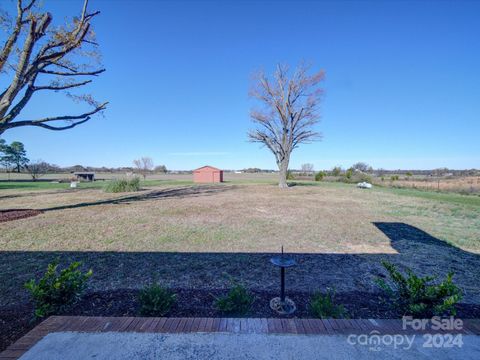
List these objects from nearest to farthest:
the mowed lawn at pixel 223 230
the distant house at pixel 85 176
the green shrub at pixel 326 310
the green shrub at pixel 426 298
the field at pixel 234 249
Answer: the green shrub at pixel 426 298
the green shrub at pixel 326 310
the field at pixel 234 249
the mowed lawn at pixel 223 230
the distant house at pixel 85 176

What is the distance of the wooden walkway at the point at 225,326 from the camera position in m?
2.01

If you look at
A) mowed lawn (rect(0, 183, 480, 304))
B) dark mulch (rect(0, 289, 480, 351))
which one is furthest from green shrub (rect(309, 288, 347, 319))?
mowed lawn (rect(0, 183, 480, 304))

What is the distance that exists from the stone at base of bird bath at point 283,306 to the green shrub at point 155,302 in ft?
3.93

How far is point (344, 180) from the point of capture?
111ft

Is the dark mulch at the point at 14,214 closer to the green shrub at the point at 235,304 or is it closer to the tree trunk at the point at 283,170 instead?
the green shrub at the point at 235,304

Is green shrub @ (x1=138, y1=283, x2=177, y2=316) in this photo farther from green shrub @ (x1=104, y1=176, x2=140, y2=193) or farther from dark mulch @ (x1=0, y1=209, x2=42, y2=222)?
green shrub @ (x1=104, y1=176, x2=140, y2=193)

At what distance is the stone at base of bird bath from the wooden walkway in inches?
17.6

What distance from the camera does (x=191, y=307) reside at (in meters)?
2.66

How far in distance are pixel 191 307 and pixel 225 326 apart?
75 cm

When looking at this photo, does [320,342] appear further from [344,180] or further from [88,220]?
[344,180]

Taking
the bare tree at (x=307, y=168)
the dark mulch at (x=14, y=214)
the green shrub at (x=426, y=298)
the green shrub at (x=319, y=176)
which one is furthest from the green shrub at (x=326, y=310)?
the bare tree at (x=307, y=168)

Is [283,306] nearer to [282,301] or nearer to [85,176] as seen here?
[282,301]

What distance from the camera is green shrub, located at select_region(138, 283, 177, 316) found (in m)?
2.39

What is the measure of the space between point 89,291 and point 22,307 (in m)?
0.67
